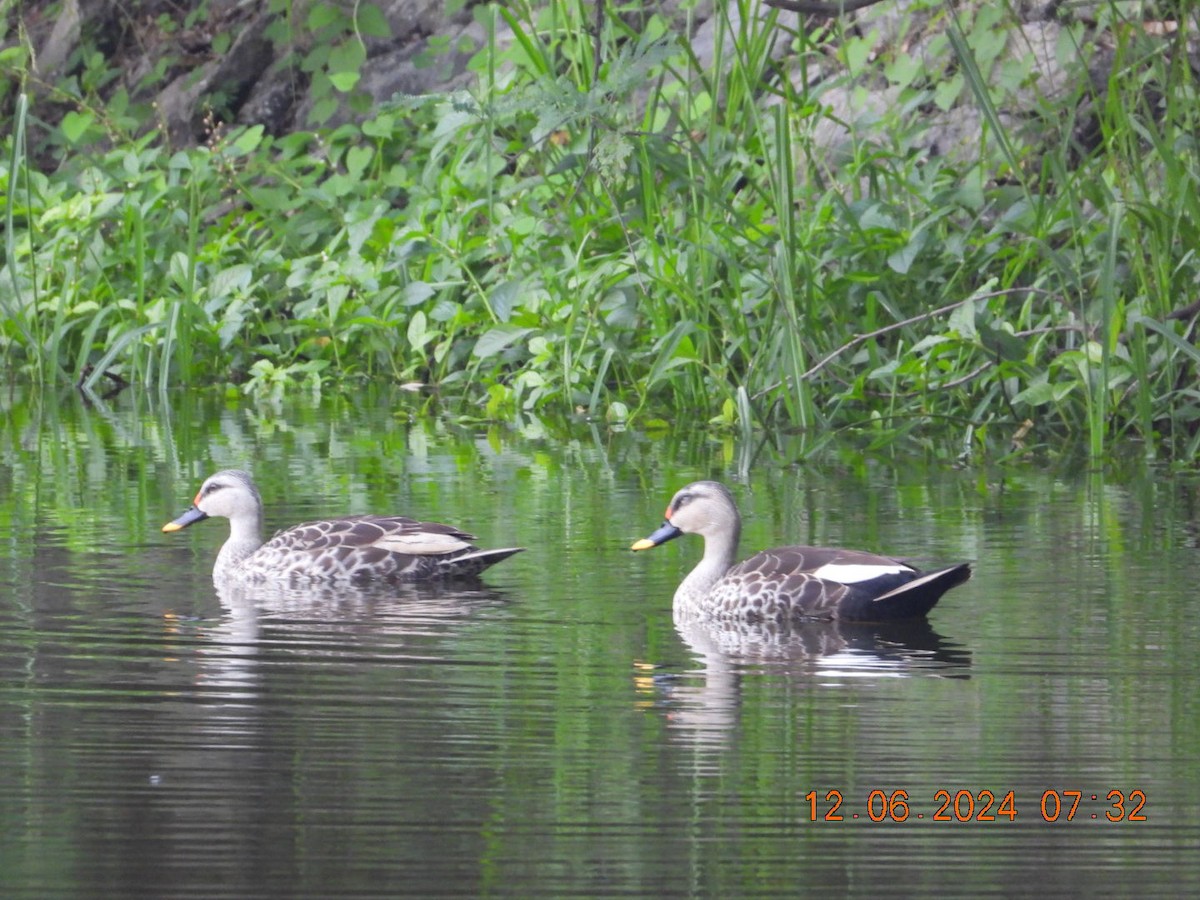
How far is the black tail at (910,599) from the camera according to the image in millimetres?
7223

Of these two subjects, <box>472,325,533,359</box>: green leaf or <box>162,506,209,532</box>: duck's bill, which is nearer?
<box>162,506,209,532</box>: duck's bill

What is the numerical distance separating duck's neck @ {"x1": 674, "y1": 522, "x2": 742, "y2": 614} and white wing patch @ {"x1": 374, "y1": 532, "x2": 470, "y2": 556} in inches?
32.5

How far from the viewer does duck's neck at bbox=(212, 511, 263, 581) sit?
8602 mm

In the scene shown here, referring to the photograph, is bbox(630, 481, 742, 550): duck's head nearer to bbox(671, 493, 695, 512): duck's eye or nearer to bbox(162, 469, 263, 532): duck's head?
bbox(671, 493, 695, 512): duck's eye

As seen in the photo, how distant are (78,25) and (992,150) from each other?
398 inches

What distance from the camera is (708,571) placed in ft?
26.5

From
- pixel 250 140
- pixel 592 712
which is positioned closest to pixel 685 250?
pixel 250 140

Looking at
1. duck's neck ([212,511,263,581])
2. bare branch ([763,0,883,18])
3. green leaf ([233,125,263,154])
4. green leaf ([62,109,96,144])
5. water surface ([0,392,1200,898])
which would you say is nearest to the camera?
water surface ([0,392,1200,898])

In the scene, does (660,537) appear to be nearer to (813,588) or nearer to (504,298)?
(813,588)

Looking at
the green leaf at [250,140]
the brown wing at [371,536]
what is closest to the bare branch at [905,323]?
the brown wing at [371,536]

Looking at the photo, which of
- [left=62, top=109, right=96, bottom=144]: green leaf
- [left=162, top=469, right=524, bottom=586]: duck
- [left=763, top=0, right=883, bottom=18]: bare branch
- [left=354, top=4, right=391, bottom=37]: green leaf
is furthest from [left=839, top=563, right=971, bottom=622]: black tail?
[left=354, top=4, right=391, bottom=37]: green leaf
